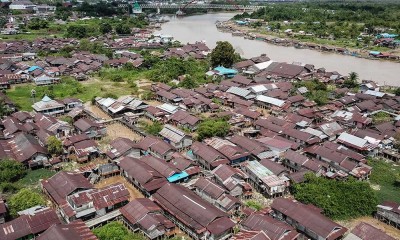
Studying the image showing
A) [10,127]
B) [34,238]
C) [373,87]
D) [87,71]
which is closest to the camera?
[34,238]

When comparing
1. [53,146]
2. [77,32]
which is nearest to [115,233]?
[53,146]

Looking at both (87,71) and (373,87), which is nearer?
(373,87)

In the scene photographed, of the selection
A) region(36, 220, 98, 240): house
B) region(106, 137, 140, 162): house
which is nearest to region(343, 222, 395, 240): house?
region(36, 220, 98, 240): house

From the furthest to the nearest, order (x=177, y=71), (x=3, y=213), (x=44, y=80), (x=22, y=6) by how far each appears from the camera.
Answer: (x=22, y=6)
(x=177, y=71)
(x=44, y=80)
(x=3, y=213)

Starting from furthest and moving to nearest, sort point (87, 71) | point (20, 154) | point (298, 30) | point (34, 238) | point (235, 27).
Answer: point (235, 27) < point (298, 30) < point (87, 71) < point (20, 154) < point (34, 238)

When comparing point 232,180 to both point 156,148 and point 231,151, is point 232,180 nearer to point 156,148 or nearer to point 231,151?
point 231,151

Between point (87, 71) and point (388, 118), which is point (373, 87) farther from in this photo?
point (87, 71)

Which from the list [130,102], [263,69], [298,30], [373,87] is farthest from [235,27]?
[130,102]
